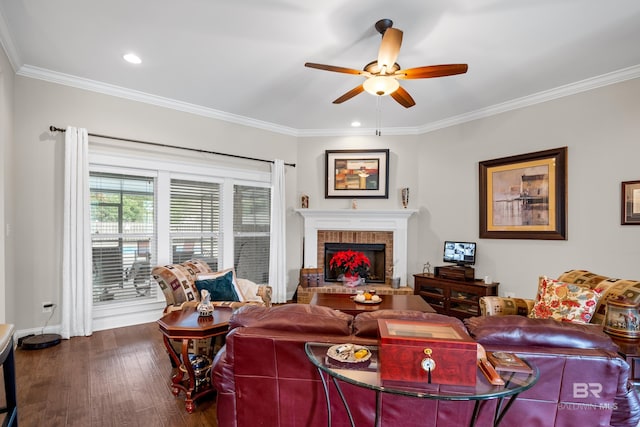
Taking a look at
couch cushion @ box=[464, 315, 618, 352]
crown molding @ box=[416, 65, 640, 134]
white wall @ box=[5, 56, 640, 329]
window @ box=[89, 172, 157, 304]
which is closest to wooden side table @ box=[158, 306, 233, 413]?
couch cushion @ box=[464, 315, 618, 352]

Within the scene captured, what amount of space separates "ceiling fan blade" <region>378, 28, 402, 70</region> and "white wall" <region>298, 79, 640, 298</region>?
2645 millimetres

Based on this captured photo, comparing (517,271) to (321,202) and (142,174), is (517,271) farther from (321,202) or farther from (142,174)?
(142,174)

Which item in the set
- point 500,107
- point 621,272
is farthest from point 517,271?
point 500,107

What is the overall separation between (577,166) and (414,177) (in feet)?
7.03

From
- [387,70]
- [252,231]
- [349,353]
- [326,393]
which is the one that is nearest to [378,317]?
[349,353]

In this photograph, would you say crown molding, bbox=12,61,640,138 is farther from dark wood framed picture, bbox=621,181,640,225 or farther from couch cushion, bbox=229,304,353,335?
couch cushion, bbox=229,304,353,335

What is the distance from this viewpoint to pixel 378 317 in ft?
5.08

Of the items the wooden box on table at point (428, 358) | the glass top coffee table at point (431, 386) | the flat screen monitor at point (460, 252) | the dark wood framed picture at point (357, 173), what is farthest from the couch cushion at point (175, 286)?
the flat screen monitor at point (460, 252)

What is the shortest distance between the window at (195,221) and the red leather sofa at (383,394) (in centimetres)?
315

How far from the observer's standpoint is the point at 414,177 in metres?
5.34

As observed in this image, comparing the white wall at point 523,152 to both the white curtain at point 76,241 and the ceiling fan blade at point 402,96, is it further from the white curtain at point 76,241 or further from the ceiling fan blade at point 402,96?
the white curtain at point 76,241

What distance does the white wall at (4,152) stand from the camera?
291 centimetres

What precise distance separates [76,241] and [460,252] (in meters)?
4.84

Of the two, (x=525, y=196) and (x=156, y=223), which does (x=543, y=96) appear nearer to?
(x=525, y=196)
